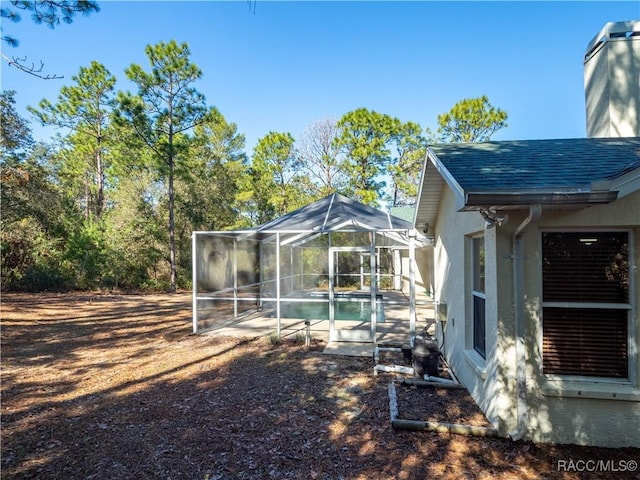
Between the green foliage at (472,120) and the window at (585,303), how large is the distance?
22085 mm

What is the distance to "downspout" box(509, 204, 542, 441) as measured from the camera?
10.5 feet

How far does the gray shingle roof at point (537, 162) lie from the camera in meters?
2.98

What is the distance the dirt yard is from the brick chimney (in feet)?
14.8

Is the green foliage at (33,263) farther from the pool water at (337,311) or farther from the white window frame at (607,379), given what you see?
the white window frame at (607,379)

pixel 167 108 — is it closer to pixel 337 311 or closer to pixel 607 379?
pixel 337 311

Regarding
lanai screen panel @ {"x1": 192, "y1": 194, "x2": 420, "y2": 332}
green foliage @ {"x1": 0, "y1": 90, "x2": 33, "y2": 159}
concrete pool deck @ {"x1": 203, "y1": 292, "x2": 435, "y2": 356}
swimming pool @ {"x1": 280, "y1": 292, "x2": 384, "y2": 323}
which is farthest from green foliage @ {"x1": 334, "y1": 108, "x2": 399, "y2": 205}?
green foliage @ {"x1": 0, "y1": 90, "x2": 33, "y2": 159}

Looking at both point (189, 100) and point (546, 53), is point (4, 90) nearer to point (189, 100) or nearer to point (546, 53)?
point (189, 100)

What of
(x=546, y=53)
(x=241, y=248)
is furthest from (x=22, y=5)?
(x=546, y=53)

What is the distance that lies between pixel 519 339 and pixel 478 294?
3.86 feet

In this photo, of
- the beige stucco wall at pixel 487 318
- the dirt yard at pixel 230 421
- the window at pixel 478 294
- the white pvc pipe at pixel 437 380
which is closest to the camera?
the dirt yard at pixel 230 421

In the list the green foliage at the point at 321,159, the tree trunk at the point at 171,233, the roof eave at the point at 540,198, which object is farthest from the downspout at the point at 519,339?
the green foliage at the point at 321,159

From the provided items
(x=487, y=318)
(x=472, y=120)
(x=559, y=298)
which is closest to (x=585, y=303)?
(x=559, y=298)

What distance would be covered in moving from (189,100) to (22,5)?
1533 centimetres

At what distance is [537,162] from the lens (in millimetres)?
3678
